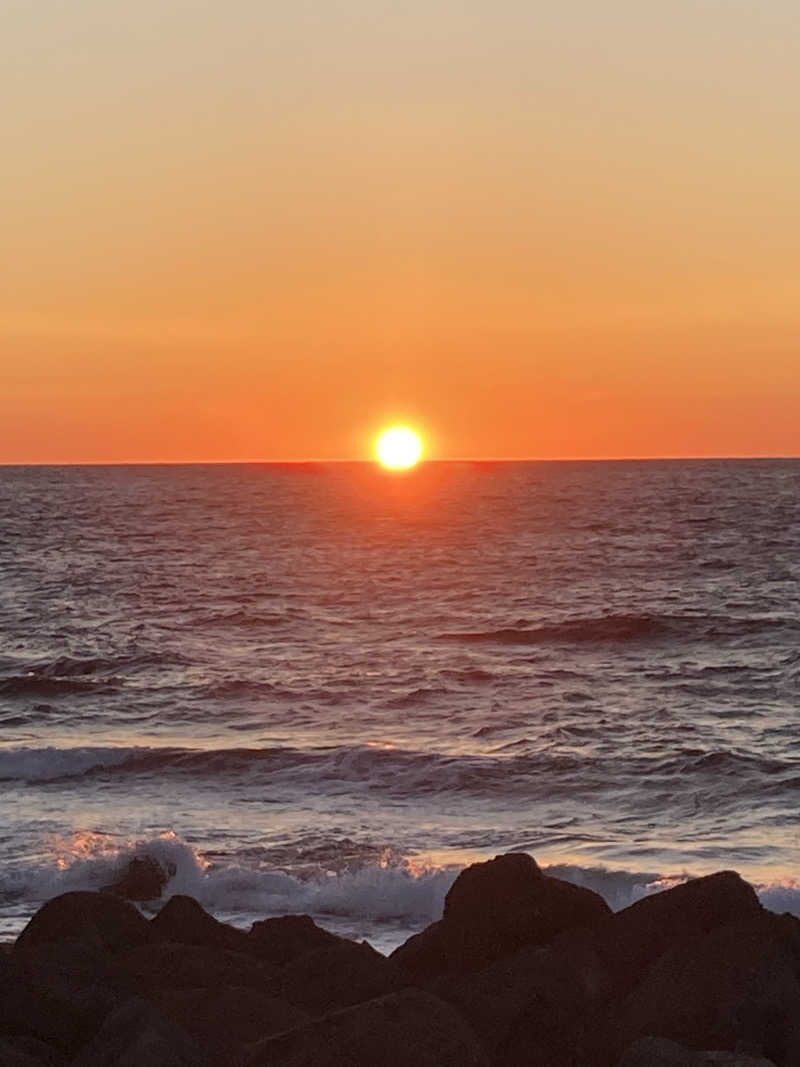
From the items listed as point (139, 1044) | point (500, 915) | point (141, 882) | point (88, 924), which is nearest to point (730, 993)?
point (500, 915)

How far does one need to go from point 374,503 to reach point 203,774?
321ft

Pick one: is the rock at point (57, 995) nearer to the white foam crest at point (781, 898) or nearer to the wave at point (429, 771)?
the white foam crest at point (781, 898)

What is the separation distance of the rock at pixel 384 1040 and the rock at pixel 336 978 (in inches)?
55.1

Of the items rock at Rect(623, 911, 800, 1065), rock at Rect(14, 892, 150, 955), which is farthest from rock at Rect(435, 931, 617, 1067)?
rock at Rect(14, 892, 150, 955)

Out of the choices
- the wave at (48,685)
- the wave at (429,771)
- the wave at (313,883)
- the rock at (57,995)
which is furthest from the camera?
the wave at (48,685)

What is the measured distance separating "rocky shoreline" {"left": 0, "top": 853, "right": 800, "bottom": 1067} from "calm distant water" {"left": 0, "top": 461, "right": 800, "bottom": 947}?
196 inches

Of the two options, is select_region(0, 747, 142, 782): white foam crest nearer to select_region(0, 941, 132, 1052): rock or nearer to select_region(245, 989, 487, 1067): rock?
select_region(0, 941, 132, 1052): rock

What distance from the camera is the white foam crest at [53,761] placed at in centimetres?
2298

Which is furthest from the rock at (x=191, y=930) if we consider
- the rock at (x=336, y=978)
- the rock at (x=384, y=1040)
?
the rock at (x=384, y=1040)

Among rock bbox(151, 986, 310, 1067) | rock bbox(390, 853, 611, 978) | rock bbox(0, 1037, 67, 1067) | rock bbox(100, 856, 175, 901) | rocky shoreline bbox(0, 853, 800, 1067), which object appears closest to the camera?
rocky shoreline bbox(0, 853, 800, 1067)

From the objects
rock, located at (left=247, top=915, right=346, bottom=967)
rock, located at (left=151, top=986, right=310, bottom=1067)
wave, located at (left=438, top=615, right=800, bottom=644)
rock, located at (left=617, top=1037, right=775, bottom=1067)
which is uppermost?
rock, located at (left=617, top=1037, right=775, bottom=1067)

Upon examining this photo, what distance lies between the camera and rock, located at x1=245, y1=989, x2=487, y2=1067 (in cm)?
762

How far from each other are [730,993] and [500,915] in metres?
1.83

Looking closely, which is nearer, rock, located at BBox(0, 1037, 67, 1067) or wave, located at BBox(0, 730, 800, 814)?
rock, located at BBox(0, 1037, 67, 1067)
